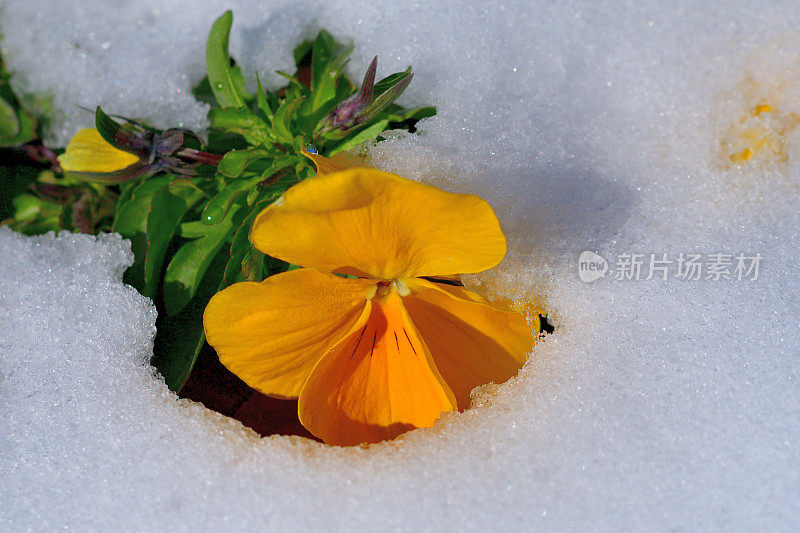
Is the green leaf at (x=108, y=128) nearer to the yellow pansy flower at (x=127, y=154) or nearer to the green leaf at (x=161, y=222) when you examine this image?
the yellow pansy flower at (x=127, y=154)

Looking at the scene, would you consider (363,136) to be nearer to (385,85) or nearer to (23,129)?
(385,85)

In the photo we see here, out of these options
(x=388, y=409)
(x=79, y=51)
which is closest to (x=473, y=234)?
(x=388, y=409)

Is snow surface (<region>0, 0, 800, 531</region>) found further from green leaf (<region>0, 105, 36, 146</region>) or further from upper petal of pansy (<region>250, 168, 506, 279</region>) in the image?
upper petal of pansy (<region>250, 168, 506, 279</region>)

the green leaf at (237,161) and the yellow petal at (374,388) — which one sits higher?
the green leaf at (237,161)

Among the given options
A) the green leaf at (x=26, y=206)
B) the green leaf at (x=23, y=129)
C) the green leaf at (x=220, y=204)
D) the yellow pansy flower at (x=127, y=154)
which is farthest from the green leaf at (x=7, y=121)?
the green leaf at (x=220, y=204)

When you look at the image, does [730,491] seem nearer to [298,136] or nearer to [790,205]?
[790,205]

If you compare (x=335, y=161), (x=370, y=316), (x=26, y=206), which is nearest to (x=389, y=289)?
(x=370, y=316)
